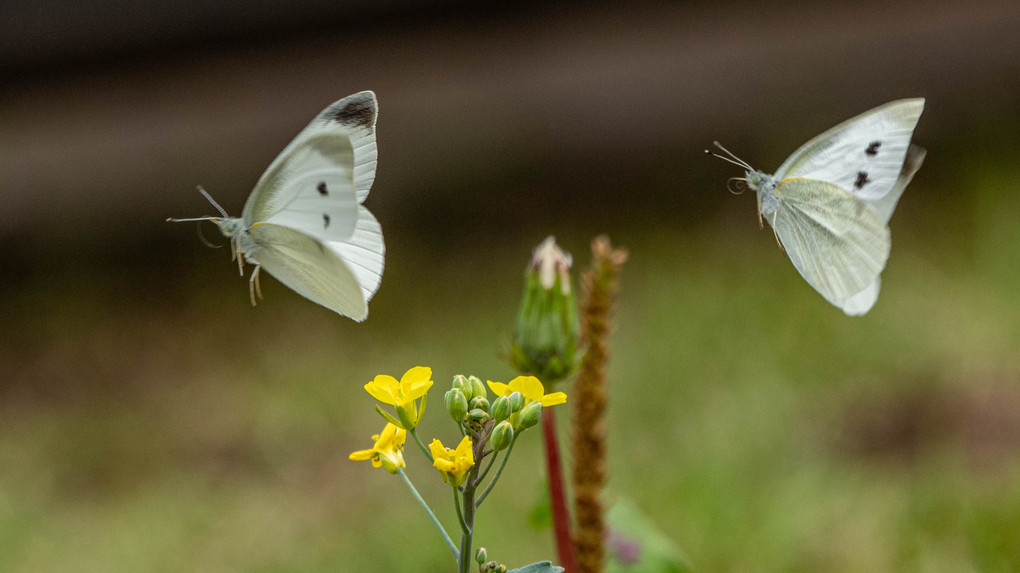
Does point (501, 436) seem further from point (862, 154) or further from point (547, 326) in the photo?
point (862, 154)

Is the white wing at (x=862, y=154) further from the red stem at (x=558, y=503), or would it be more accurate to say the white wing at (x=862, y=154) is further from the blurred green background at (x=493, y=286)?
the blurred green background at (x=493, y=286)

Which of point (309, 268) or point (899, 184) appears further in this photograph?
point (899, 184)

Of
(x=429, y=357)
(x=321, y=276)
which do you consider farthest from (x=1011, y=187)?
(x=321, y=276)

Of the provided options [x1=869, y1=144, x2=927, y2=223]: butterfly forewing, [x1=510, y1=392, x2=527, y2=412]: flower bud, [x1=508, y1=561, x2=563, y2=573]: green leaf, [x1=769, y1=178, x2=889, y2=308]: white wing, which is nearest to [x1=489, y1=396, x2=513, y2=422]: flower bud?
[x1=510, y1=392, x2=527, y2=412]: flower bud

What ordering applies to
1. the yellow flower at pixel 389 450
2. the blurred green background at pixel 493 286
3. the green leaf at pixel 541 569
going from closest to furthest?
the green leaf at pixel 541 569, the yellow flower at pixel 389 450, the blurred green background at pixel 493 286

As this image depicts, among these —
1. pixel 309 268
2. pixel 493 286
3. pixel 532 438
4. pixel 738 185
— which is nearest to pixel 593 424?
pixel 309 268

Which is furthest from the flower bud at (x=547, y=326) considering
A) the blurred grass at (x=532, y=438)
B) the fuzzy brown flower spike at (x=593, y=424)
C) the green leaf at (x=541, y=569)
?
the blurred grass at (x=532, y=438)

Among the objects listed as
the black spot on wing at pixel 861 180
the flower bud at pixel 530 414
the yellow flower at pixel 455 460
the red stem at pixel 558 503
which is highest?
the black spot on wing at pixel 861 180
